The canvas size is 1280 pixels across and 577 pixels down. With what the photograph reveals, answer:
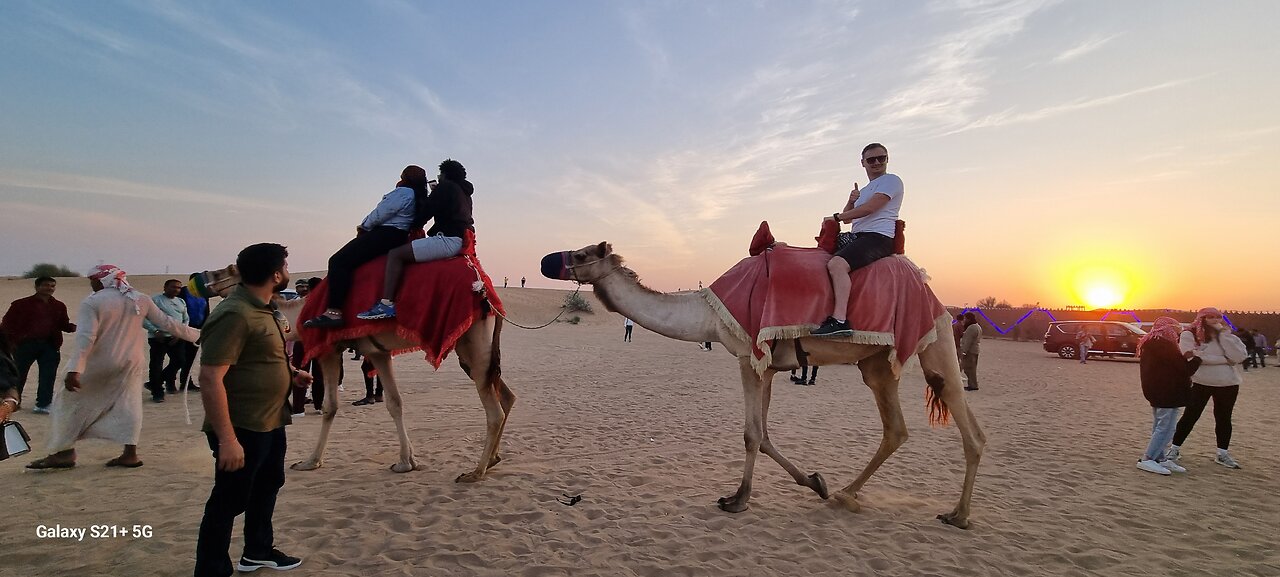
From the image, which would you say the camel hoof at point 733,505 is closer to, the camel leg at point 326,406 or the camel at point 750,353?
the camel at point 750,353

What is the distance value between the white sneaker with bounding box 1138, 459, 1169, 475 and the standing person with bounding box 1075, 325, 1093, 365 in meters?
20.3

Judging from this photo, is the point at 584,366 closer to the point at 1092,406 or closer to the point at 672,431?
the point at 672,431

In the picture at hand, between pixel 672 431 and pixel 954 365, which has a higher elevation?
pixel 954 365

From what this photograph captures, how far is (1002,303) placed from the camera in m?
77.5

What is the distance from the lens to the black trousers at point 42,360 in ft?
27.2

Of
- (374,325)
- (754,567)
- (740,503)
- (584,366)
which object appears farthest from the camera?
(584,366)

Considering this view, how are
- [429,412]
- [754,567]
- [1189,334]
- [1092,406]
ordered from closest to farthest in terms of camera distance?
[754,567], [1189,334], [429,412], [1092,406]

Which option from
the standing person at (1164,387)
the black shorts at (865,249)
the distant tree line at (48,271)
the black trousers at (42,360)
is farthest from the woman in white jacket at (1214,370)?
the distant tree line at (48,271)

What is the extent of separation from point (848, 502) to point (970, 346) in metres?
11.4

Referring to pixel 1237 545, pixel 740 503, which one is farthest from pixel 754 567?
pixel 1237 545

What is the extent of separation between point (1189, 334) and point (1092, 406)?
243 inches

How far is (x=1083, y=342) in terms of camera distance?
2506 centimetres

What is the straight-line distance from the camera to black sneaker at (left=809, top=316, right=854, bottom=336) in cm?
467

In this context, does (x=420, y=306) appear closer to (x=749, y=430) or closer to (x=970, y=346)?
(x=749, y=430)
